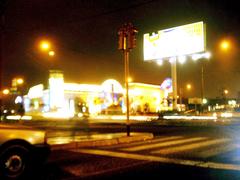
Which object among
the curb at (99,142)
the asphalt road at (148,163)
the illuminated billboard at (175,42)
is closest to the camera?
the asphalt road at (148,163)

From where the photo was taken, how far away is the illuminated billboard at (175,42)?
42375 millimetres

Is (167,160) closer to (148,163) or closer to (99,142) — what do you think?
(148,163)

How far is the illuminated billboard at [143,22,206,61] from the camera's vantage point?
42.4 m

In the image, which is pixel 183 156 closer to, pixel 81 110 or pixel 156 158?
pixel 156 158

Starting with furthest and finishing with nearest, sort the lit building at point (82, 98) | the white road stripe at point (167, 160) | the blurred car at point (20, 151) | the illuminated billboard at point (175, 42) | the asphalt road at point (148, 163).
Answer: the lit building at point (82, 98) → the illuminated billboard at point (175, 42) → the white road stripe at point (167, 160) → the asphalt road at point (148, 163) → the blurred car at point (20, 151)

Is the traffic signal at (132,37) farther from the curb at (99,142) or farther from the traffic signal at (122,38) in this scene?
the curb at (99,142)

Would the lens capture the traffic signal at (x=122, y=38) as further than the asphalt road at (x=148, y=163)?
Yes

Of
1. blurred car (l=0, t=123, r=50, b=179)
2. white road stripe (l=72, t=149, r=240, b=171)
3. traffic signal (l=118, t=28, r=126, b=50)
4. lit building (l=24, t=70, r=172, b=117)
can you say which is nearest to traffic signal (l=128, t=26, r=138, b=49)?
traffic signal (l=118, t=28, r=126, b=50)

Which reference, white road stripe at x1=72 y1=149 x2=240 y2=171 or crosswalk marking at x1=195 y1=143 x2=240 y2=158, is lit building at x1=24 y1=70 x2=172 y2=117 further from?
white road stripe at x1=72 y1=149 x2=240 y2=171

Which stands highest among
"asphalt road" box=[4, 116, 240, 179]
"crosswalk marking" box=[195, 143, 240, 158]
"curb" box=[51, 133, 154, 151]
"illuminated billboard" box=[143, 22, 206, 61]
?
"illuminated billboard" box=[143, 22, 206, 61]

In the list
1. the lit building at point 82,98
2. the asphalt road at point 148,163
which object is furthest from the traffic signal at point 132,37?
the lit building at point 82,98

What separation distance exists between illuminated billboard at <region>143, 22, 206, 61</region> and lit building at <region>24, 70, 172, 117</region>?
9.80m

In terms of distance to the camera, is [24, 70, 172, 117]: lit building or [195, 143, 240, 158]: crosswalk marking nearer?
[195, 143, 240, 158]: crosswalk marking

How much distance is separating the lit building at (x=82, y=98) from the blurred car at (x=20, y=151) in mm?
39144
